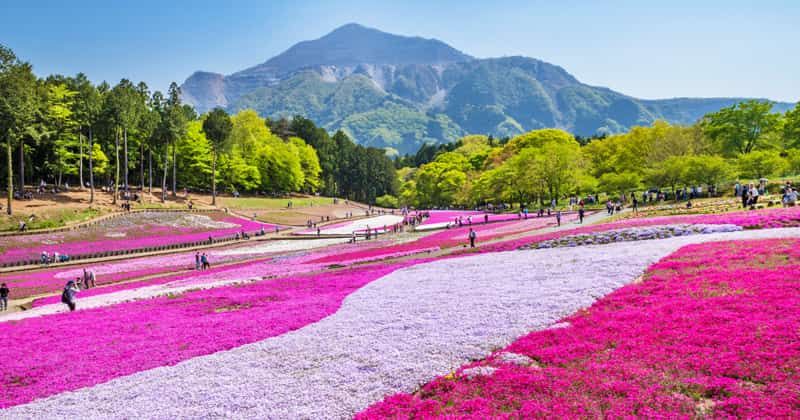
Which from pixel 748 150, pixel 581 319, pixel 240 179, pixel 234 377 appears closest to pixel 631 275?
pixel 581 319

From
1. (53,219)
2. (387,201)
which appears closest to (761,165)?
(53,219)

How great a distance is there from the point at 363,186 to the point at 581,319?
488 feet

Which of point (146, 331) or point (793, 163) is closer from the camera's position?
point (146, 331)

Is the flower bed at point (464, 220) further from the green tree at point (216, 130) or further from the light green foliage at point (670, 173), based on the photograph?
the green tree at point (216, 130)

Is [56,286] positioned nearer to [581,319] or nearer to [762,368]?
[581,319]

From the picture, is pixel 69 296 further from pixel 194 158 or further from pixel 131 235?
pixel 194 158

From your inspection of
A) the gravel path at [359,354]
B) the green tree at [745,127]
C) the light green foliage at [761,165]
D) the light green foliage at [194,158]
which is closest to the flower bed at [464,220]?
the light green foliage at [761,165]

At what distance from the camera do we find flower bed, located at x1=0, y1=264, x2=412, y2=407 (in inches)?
607

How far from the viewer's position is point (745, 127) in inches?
2995

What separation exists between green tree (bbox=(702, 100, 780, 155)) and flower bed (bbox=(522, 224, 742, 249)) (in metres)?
58.8

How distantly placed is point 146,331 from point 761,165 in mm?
69843

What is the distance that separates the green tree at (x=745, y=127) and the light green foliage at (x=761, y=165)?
16.1 m

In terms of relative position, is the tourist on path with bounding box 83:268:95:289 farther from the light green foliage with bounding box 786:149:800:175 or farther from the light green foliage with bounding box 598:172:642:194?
the light green foliage with bounding box 786:149:800:175

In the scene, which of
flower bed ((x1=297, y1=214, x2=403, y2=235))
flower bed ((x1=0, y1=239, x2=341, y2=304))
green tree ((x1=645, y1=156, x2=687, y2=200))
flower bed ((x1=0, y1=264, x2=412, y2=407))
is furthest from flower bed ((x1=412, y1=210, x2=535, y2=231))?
flower bed ((x1=0, y1=264, x2=412, y2=407))
